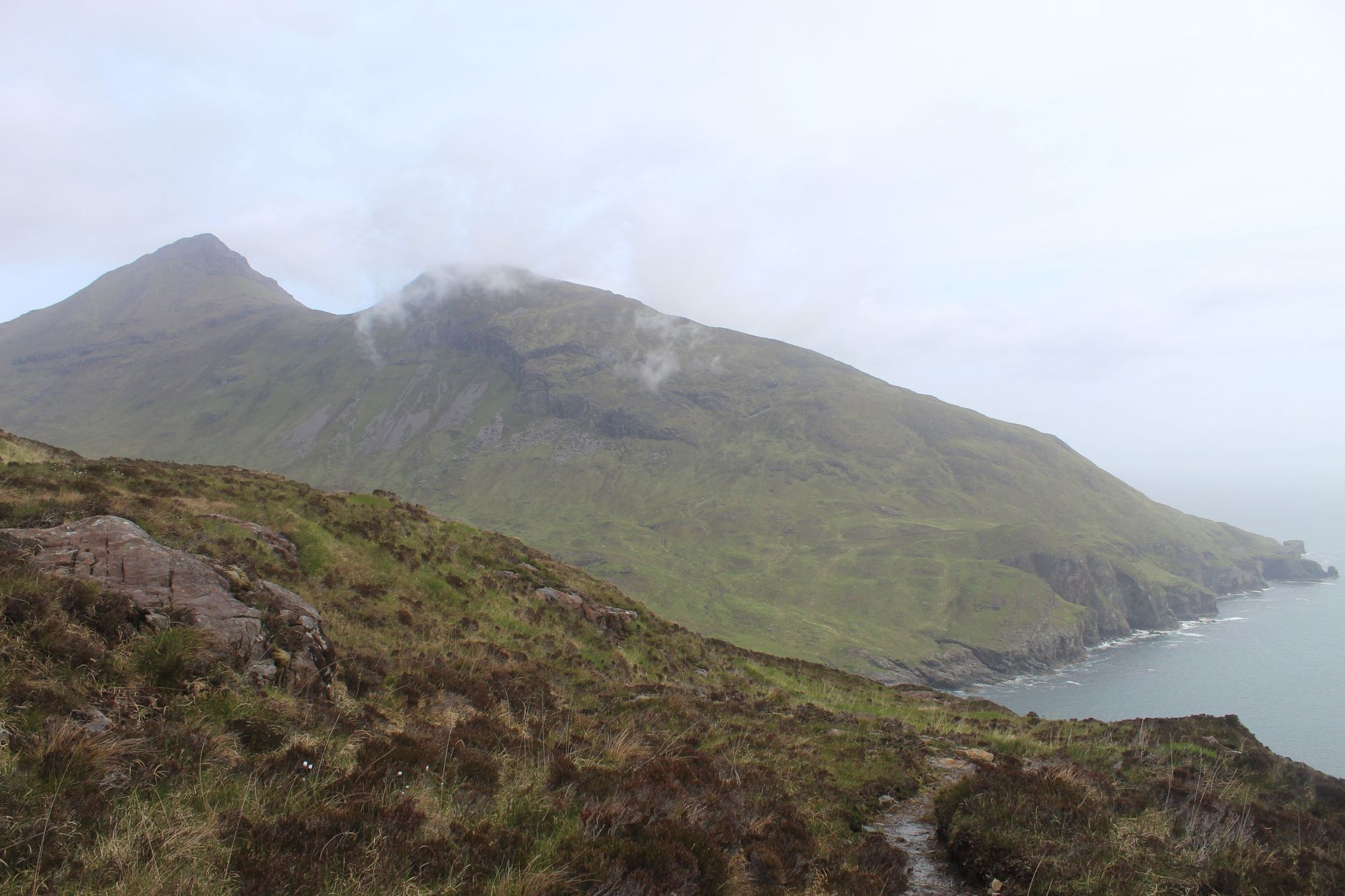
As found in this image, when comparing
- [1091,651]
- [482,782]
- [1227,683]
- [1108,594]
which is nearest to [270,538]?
[482,782]

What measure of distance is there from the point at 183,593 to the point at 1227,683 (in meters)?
174

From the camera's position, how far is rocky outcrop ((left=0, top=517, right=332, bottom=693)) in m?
9.27

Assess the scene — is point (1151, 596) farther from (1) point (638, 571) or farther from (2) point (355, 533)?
(2) point (355, 533)

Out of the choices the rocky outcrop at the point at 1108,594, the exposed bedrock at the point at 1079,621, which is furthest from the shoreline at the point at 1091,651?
the rocky outcrop at the point at 1108,594

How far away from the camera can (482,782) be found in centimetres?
787

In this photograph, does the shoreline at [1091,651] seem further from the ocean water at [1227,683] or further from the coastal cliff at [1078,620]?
the coastal cliff at [1078,620]

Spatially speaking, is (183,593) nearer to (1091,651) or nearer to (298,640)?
(298,640)

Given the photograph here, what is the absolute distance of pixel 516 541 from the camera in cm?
3148

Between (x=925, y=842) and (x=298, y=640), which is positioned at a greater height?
(x=298, y=640)

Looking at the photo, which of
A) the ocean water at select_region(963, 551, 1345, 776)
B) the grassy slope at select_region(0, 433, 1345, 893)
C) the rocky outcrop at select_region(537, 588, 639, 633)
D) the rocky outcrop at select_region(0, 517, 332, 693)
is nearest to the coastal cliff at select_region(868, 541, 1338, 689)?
the ocean water at select_region(963, 551, 1345, 776)

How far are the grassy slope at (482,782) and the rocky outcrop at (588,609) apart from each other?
7.00m

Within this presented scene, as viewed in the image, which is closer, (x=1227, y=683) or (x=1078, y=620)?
(x=1227, y=683)

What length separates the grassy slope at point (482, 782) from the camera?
5387mm

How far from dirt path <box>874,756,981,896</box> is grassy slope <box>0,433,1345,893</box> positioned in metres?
0.30
